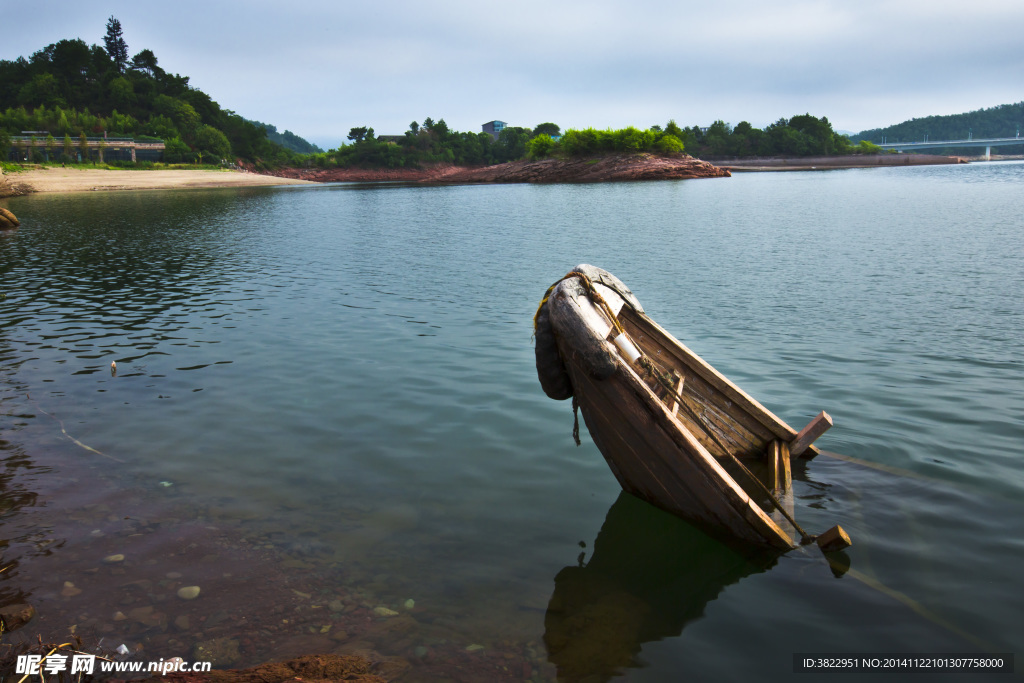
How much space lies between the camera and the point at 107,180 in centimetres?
6669

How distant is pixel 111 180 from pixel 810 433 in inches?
3135

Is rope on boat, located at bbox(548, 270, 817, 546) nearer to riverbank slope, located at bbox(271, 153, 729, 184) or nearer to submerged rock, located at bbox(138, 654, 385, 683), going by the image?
submerged rock, located at bbox(138, 654, 385, 683)

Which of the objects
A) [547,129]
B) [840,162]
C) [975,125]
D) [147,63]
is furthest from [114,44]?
[975,125]

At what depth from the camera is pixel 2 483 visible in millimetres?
5930

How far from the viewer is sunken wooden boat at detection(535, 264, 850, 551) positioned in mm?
4566

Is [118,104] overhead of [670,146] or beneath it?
overhead

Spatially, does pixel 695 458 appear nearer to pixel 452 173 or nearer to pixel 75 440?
pixel 75 440

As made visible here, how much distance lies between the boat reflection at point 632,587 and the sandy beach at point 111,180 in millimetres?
62407

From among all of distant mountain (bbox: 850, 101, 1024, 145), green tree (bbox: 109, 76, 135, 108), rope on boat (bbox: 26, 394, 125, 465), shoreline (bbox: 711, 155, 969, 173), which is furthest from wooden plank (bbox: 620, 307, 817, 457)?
distant mountain (bbox: 850, 101, 1024, 145)

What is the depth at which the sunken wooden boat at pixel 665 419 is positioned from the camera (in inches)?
180

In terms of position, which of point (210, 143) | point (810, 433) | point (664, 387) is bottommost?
point (810, 433)

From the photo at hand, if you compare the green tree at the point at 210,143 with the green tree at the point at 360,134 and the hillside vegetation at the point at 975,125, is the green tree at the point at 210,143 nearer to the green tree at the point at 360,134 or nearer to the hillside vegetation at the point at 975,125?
the green tree at the point at 360,134

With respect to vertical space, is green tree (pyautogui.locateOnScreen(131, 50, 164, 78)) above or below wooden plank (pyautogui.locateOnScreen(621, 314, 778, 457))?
A: above

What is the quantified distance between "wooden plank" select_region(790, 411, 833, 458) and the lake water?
0.33 meters
